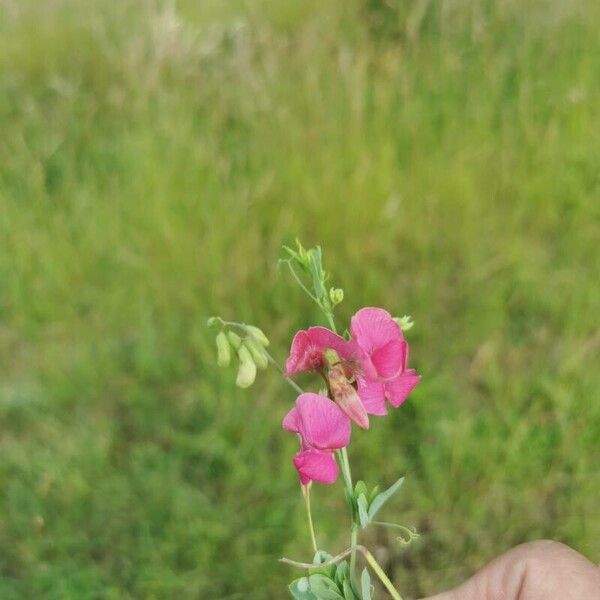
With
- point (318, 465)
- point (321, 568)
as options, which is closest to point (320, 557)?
point (321, 568)

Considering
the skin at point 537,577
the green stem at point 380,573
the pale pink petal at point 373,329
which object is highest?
the pale pink petal at point 373,329

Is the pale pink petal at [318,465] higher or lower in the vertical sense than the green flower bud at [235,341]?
lower

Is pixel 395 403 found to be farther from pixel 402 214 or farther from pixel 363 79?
pixel 363 79

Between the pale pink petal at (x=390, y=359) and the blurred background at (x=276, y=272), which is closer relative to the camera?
the pale pink petal at (x=390, y=359)

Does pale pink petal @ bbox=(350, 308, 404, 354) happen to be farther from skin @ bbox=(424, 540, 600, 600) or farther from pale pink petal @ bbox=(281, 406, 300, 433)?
skin @ bbox=(424, 540, 600, 600)

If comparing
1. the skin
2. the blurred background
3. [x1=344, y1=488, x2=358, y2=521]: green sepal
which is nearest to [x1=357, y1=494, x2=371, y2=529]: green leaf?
[x1=344, y1=488, x2=358, y2=521]: green sepal

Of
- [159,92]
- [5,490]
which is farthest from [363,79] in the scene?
[5,490]

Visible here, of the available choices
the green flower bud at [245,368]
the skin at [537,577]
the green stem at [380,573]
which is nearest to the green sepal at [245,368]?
the green flower bud at [245,368]

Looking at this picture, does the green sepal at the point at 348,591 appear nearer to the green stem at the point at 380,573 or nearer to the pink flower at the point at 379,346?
the green stem at the point at 380,573
